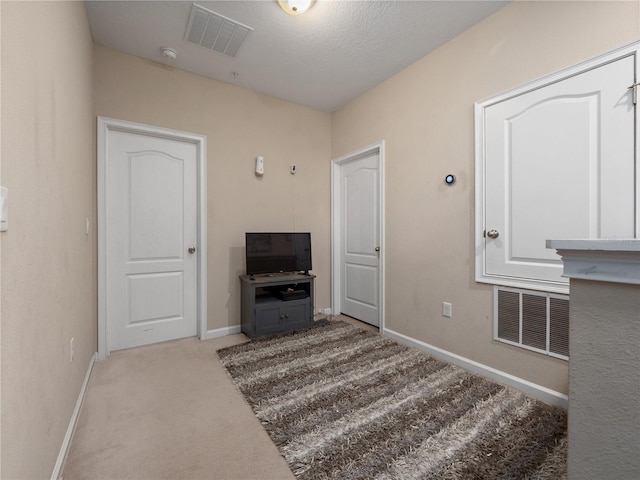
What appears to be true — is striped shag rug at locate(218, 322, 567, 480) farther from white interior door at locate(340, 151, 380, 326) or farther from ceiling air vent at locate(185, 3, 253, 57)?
ceiling air vent at locate(185, 3, 253, 57)

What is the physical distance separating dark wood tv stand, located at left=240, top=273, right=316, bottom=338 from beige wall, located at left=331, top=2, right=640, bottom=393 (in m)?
0.90

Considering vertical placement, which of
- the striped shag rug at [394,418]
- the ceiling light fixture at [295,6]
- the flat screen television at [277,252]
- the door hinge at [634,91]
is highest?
the ceiling light fixture at [295,6]

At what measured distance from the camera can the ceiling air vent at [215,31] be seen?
2.14 metres

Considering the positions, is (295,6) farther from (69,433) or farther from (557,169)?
(69,433)

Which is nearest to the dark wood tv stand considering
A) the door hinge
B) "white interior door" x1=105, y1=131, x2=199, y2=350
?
"white interior door" x1=105, y1=131, x2=199, y2=350

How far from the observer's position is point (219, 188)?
120 inches

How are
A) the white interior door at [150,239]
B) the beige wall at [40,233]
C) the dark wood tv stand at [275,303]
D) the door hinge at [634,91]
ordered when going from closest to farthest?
the beige wall at [40,233] < the door hinge at [634,91] < the white interior door at [150,239] < the dark wood tv stand at [275,303]

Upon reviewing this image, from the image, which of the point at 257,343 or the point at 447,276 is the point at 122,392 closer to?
the point at 257,343

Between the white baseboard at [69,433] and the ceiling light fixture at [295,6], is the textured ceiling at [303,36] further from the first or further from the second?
the white baseboard at [69,433]

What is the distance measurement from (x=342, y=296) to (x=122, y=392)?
2469 mm

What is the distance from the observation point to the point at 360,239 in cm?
349

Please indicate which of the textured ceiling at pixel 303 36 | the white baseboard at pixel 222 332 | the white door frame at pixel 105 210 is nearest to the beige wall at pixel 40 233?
the textured ceiling at pixel 303 36

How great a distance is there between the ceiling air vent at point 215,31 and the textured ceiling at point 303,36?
0.05 m

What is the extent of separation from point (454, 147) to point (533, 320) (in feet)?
4.61
